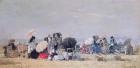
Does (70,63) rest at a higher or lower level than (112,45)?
lower

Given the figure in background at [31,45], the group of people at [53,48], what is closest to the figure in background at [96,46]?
the group of people at [53,48]

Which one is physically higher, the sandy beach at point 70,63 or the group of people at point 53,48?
the group of people at point 53,48

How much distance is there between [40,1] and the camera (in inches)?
75.3

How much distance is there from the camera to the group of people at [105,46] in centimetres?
184

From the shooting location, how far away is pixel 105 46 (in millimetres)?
1858

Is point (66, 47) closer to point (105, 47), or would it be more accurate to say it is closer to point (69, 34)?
point (69, 34)

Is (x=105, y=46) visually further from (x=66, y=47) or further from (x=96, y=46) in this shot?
(x=66, y=47)

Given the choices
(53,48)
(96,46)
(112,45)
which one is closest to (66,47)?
(53,48)

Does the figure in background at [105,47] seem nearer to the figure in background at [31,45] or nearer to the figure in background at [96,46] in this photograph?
the figure in background at [96,46]

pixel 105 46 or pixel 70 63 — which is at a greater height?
pixel 105 46

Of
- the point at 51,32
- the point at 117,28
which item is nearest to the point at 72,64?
the point at 51,32

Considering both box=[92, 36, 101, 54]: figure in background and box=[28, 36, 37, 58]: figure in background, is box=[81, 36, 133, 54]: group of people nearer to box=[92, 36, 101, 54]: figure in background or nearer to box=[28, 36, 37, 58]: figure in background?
box=[92, 36, 101, 54]: figure in background

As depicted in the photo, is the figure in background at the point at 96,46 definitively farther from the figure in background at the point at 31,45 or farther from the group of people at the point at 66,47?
the figure in background at the point at 31,45

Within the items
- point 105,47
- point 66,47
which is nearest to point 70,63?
point 66,47
